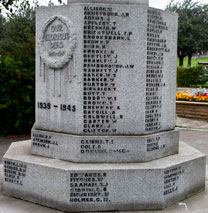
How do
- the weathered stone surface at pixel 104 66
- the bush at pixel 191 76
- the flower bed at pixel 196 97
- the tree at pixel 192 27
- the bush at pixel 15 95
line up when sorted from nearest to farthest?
the weathered stone surface at pixel 104 66 < the bush at pixel 15 95 < the flower bed at pixel 196 97 < the bush at pixel 191 76 < the tree at pixel 192 27

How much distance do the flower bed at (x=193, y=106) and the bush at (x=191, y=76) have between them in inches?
679

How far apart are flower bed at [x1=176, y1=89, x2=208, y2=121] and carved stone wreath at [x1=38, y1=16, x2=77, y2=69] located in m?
9.61

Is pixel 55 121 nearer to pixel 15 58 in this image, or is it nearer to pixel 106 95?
pixel 106 95

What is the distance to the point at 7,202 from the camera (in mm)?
4895

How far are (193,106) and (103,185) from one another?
33.1 feet

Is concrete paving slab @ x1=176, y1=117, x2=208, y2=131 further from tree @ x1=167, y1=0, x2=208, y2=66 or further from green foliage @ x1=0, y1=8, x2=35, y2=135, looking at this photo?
tree @ x1=167, y1=0, x2=208, y2=66

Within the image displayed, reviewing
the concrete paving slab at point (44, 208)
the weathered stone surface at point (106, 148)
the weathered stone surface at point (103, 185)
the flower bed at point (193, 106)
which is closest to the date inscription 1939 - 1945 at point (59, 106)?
the weathered stone surface at point (106, 148)

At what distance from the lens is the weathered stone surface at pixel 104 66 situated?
483cm

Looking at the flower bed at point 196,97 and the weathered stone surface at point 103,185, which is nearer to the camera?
the weathered stone surface at point 103,185

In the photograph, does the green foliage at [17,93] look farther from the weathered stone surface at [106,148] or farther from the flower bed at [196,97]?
the flower bed at [196,97]

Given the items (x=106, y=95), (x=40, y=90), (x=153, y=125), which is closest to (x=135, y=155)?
(x=153, y=125)

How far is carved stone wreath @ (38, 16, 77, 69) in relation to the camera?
490 cm

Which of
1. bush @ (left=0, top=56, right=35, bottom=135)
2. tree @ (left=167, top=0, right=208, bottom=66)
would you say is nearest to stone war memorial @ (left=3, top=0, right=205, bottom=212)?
bush @ (left=0, top=56, right=35, bottom=135)

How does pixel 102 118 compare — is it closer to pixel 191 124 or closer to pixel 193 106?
pixel 191 124
